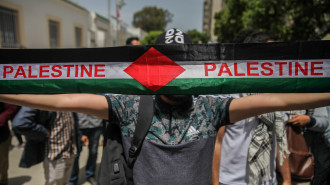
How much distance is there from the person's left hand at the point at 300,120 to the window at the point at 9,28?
505 inches

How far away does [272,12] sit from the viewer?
20.0ft

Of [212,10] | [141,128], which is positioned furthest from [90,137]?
[212,10]

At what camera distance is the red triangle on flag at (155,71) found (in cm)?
144

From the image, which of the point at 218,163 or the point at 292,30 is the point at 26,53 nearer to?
the point at 218,163

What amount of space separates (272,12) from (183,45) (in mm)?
5670

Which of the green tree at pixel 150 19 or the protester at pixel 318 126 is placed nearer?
the protester at pixel 318 126

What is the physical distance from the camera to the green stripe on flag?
1.37 metres

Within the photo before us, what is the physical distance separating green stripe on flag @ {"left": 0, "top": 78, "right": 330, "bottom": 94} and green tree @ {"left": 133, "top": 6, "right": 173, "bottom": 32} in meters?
52.5

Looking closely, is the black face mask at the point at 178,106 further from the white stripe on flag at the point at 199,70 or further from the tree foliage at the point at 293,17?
the tree foliage at the point at 293,17

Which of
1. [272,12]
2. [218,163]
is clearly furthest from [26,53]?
[272,12]

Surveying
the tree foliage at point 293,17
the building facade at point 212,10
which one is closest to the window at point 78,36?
the building facade at point 212,10

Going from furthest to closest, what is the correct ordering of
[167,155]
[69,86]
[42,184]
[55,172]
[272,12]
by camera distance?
[272,12] → [42,184] → [55,172] → [69,86] → [167,155]

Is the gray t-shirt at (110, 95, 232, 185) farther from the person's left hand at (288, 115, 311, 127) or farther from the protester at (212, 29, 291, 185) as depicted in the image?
the person's left hand at (288, 115, 311, 127)

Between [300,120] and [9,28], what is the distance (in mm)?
13596
